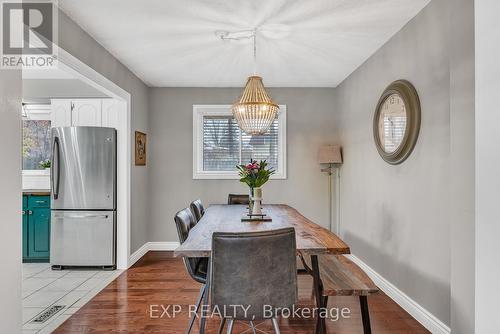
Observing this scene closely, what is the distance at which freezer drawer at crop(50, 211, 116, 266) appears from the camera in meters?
3.81

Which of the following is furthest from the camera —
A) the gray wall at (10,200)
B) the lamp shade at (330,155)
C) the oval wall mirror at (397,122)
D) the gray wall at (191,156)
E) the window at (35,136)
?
the gray wall at (191,156)

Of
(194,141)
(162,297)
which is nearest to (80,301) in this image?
(162,297)

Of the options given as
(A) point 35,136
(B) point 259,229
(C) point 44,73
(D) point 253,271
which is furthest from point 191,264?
(A) point 35,136

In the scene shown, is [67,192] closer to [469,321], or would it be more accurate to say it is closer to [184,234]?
[184,234]

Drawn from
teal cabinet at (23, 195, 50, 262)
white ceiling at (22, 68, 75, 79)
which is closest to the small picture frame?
white ceiling at (22, 68, 75, 79)

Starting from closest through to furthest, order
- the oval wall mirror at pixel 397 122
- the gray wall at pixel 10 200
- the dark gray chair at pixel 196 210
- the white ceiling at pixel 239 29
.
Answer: the gray wall at pixel 10 200
the white ceiling at pixel 239 29
the oval wall mirror at pixel 397 122
the dark gray chair at pixel 196 210

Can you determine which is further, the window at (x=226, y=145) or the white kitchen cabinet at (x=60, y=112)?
the window at (x=226, y=145)

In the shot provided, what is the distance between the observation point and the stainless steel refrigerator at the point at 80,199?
3.81 metres

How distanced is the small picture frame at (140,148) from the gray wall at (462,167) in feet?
12.4

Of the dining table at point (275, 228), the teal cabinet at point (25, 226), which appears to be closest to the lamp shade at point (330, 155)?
the dining table at point (275, 228)

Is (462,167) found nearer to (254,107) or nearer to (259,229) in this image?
(259,229)

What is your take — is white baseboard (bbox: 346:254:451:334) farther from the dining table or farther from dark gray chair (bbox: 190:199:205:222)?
dark gray chair (bbox: 190:199:205:222)

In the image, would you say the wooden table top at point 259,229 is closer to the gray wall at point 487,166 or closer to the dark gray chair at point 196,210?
the dark gray chair at point 196,210

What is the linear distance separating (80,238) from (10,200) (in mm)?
2244
